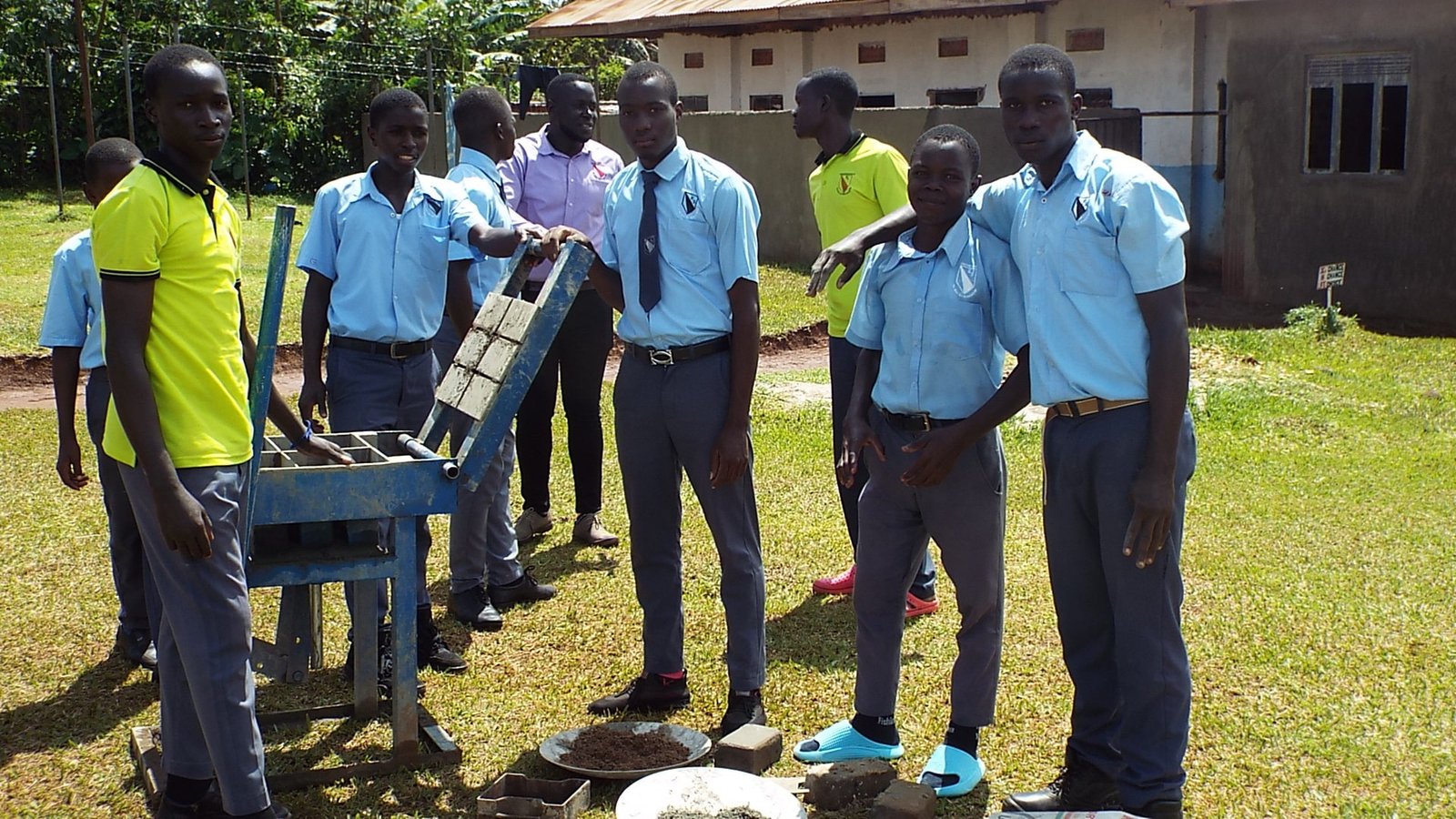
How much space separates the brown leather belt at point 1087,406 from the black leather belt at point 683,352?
1141 mm

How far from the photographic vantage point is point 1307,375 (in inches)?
397

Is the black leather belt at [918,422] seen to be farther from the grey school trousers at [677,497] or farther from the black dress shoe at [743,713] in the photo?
the black dress shoe at [743,713]

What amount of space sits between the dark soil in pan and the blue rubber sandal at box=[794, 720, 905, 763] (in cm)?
36

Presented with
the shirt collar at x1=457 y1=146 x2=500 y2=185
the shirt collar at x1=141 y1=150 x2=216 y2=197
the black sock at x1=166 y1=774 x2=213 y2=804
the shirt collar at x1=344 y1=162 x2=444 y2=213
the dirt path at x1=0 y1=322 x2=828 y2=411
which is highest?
the shirt collar at x1=457 y1=146 x2=500 y2=185

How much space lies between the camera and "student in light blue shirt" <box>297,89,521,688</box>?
4809 mm

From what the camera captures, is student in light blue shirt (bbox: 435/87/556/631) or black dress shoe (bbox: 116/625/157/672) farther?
student in light blue shirt (bbox: 435/87/556/631)

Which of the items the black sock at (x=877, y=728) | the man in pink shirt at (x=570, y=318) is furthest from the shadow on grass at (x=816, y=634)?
the man in pink shirt at (x=570, y=318)

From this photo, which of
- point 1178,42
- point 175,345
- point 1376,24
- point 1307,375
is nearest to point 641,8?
point 1178,42

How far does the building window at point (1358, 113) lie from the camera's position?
12.8m

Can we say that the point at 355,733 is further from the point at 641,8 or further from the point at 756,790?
the point at 641,8

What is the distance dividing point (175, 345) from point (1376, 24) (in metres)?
12.4

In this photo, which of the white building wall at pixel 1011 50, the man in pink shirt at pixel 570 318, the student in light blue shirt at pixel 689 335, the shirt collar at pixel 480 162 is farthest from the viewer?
the white building wall at pixel 1011 50

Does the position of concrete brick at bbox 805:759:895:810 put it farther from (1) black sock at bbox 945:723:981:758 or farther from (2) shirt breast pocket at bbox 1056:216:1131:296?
Answer: (2) shirt breast pocket at bbox 1056:216:1131:296

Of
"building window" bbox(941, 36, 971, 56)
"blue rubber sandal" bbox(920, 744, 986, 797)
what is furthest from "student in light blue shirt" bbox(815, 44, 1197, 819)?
"building window" bbox(941, 36, 971, 56)
